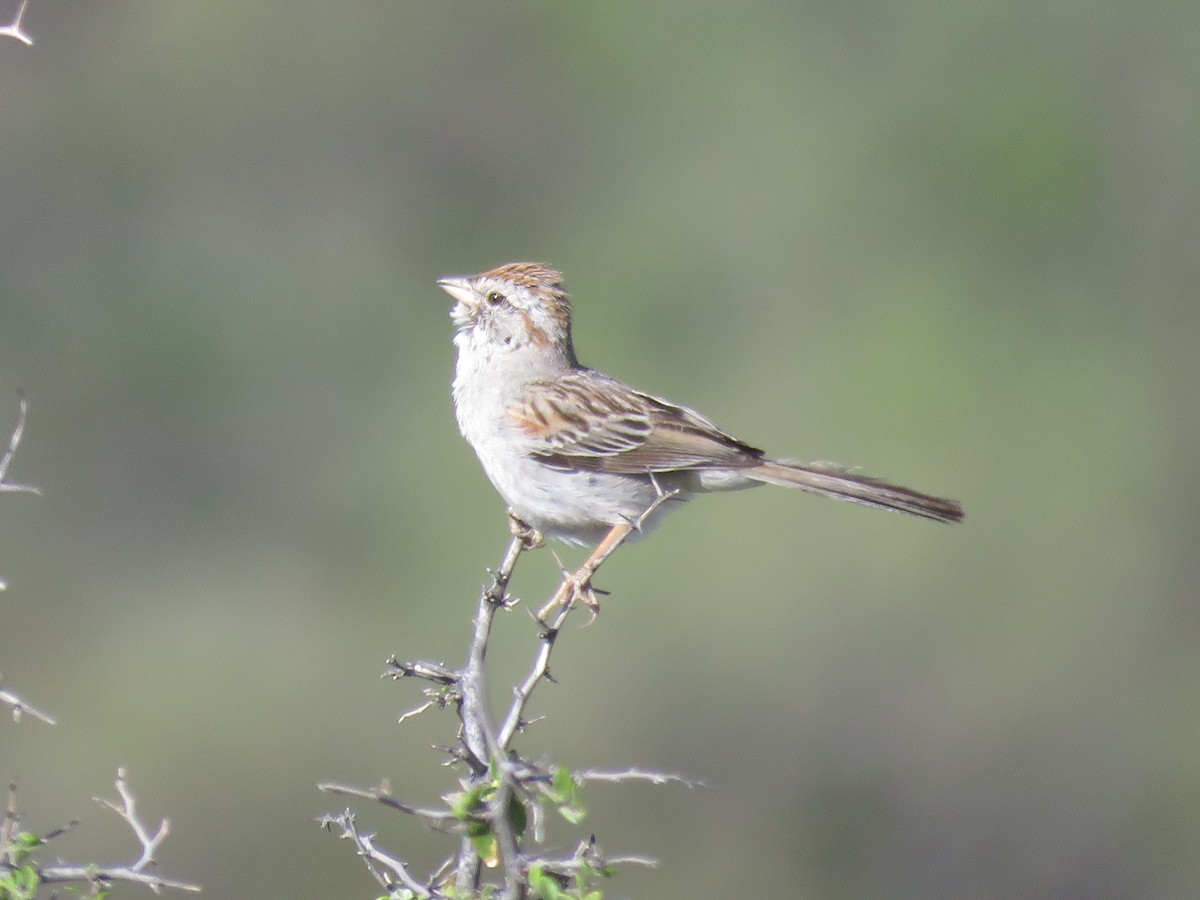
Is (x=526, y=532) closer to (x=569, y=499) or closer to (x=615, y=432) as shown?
(x=569, y=499)

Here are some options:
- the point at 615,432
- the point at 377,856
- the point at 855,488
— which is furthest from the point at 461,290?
the point at 377,856

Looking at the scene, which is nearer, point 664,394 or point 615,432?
point 615,432

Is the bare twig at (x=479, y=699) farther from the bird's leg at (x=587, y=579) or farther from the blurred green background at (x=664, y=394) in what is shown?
the blurred green background at (x=664, y=394)

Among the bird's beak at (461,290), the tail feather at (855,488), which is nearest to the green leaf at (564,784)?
the tail feather at (855,488)

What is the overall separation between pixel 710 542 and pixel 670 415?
40.4ft

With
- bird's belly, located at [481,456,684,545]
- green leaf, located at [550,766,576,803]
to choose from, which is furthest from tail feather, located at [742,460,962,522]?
green leaf, located at [550,766,576,803]

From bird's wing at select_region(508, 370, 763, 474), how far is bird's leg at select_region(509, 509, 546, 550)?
20 centimetres

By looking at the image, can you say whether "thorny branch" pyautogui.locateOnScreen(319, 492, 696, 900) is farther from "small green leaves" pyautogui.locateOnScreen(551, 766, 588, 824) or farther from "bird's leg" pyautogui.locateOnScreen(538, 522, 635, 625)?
"bird's leg" pyautogui.locateOnScreen(538, 522, 635, 625)

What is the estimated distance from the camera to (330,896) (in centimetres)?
1596

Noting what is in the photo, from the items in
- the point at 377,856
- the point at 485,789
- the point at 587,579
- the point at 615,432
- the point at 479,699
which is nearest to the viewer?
the point at 485,789

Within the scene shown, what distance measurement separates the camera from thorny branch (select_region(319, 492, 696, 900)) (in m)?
2.97

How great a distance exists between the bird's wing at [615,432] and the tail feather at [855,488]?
101 mm

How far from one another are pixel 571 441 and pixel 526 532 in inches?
24.5

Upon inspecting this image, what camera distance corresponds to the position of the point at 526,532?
17.2 feet
